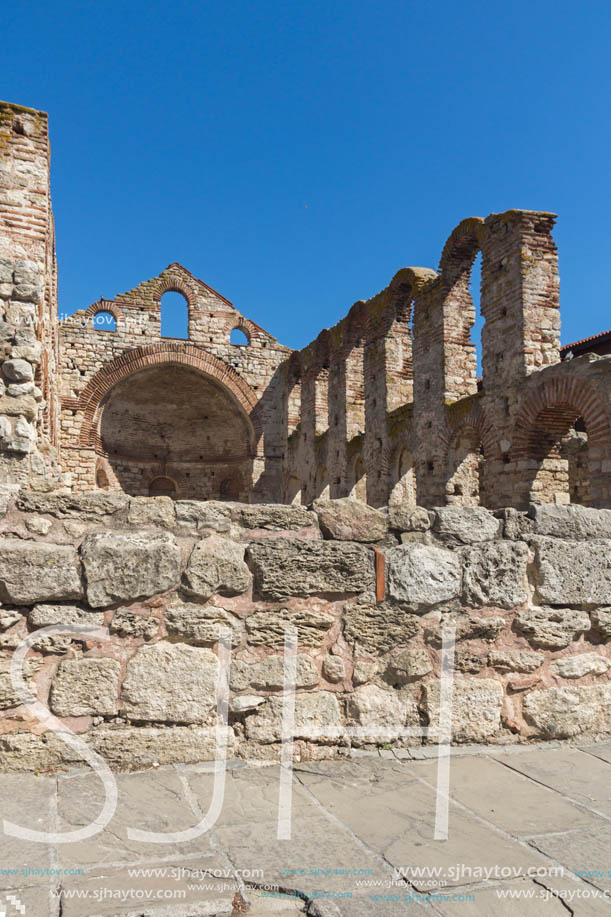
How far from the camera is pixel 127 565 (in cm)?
304

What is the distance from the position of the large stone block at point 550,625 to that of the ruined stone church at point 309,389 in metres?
2.60

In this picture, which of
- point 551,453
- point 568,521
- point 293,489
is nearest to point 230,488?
point 293,489

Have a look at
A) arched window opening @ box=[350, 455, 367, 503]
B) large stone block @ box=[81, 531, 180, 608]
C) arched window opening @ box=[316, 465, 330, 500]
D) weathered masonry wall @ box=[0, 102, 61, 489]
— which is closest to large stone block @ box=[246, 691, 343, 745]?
large stone block @ box=[81, 531, 180, 608]

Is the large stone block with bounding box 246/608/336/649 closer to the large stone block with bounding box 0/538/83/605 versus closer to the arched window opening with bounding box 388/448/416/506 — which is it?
the large stone block with bounding box 0/538/83/605

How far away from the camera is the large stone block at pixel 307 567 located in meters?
3.22

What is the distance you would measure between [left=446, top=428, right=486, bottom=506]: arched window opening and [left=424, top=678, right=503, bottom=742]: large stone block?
924 centimetres

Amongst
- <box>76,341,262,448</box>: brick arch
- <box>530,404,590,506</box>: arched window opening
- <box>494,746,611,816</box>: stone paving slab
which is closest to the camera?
<box>494,746,611,816</box>: stone paving slab

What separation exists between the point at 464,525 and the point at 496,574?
0.30 meters

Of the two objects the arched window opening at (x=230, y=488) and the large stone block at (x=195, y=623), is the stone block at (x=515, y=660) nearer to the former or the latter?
the large stone block at (x=195, y=623)

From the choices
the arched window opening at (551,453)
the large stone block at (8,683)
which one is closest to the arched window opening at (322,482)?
the arched window opening at (551,453)

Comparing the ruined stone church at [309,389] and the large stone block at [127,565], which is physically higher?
the ruined stone church at [309,389]

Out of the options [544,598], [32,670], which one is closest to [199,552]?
[32,670]

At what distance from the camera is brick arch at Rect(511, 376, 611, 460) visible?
31.0ft

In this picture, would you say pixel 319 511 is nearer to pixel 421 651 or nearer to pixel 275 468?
pixel 421 651
